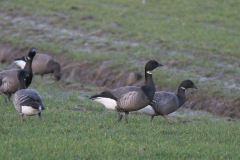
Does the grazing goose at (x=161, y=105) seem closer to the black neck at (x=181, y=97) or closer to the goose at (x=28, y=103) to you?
the black neck at (x=181, y=97)

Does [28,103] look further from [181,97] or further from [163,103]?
[181,97]

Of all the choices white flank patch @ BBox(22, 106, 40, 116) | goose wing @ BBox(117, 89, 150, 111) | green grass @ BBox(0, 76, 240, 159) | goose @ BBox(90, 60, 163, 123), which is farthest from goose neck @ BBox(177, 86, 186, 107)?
white flank patch @ BBox(22, 106, 40, 116)

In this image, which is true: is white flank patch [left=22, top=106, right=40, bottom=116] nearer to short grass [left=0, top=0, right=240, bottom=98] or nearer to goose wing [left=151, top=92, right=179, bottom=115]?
goose wing [left=151, top=92, right=179, bottom=115]

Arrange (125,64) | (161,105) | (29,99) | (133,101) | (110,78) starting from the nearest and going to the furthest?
(29,99), (133,101), (161,105), (110,78), (125,64)

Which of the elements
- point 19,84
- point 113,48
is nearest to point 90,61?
point 113,48

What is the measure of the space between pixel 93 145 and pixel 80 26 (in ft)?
59.6

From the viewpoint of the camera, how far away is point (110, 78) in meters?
17.1

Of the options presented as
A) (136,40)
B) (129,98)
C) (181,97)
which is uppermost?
(129,98)

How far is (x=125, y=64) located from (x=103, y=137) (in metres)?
10.0

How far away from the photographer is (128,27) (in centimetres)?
2394

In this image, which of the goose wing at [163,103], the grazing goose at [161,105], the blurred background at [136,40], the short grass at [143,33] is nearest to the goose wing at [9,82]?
the grazing goose at [161,105]

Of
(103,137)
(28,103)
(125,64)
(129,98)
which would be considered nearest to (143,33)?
(125,64)

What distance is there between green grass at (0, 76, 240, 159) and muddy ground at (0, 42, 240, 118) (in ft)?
7.80

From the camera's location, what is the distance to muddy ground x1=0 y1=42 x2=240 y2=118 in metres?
13.6
